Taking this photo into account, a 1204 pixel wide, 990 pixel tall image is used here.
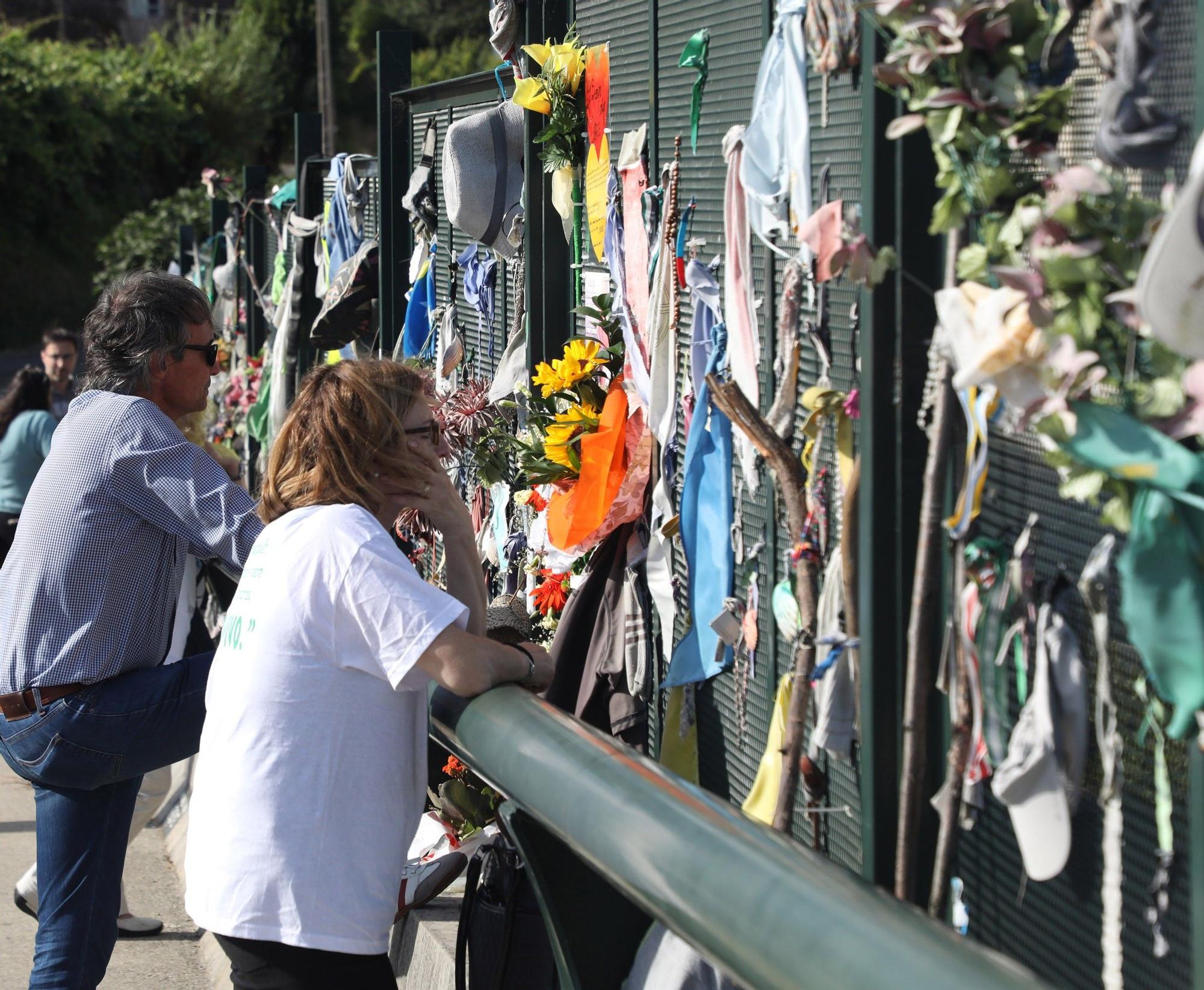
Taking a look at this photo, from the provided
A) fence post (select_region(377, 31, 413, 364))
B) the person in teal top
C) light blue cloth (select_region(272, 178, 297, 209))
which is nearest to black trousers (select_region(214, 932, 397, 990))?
fence post (select_region(377, 31, 413, 364))

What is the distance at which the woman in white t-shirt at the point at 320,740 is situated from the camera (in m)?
2.41

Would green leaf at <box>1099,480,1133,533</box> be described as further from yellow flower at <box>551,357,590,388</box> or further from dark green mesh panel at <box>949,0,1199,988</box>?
yellow flower at <box>551,357,590,388</box>

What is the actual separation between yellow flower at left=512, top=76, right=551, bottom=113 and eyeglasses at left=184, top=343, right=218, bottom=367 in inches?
42.8

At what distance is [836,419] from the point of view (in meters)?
2.47

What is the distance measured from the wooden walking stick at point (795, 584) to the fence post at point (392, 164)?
11.4 feet

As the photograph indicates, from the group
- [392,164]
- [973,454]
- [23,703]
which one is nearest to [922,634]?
[973,454]

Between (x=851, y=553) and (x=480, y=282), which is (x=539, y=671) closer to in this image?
(x=851, y=553)

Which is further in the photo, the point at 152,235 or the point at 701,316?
the point at 152,235

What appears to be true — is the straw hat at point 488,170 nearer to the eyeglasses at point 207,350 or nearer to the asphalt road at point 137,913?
the eyeglasses at point 207,350

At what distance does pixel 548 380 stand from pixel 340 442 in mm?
1255

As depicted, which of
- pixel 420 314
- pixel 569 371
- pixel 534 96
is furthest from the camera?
pixel 420 314

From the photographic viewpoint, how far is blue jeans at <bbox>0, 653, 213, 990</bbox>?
130 inches

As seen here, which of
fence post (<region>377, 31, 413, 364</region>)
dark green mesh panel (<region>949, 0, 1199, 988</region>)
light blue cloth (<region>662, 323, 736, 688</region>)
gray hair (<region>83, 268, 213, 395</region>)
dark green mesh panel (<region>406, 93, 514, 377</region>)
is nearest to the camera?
dark green mesh panel (<region>949, 0, 1199, 988</region>)

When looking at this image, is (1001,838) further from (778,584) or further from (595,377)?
(595,377)
